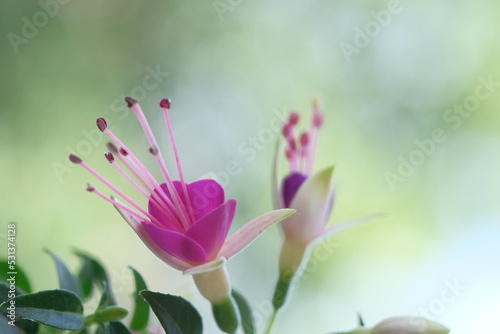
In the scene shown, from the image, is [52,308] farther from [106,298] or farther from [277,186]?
[277,186]

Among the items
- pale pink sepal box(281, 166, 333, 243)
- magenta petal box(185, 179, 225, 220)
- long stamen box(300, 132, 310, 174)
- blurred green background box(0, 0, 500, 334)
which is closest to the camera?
magenta petal box(185, 179, 225, 220)

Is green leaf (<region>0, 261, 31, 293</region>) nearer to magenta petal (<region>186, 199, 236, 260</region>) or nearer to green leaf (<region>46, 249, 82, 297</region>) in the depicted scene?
green leaf (<region>46, 249, 82, 297</region>)

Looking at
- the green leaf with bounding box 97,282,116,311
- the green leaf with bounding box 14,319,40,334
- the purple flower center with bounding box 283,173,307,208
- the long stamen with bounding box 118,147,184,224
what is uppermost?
the long stamen with bounding box 118,147,184,224

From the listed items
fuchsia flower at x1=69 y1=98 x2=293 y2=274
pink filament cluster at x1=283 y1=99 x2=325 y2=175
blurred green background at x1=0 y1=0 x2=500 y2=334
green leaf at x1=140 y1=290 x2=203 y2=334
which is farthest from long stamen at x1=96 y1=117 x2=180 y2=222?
blurred green background at x1=0 y1=0 x2=500 y2=334

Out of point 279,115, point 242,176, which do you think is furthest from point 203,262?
point 279,115

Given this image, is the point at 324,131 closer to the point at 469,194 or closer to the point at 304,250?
the point at 469,194

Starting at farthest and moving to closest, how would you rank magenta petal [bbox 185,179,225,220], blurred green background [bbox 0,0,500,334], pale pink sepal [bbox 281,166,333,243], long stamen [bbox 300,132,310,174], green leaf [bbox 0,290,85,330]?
1. blurred green background [bbox 0,0,500,334]
2. long stamen [bbox 300,132,310,174]
3. pale pink sepal [bbox 281,166,333,243]
4. magenta petal [bbox 185,179,225,220]
5. green leaf [bbox 0,290,85,330]
